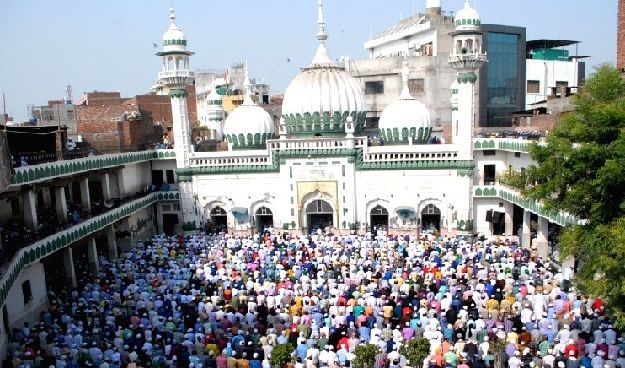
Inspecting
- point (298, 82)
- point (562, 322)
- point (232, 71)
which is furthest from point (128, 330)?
point (232, 71)

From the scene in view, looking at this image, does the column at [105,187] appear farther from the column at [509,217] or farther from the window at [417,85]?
the window at [417,85]

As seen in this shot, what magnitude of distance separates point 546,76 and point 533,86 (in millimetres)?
1243

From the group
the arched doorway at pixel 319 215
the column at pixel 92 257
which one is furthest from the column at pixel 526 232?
the column at pixel 92 257

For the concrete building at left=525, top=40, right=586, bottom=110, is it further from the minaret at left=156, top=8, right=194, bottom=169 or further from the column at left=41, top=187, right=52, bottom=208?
the column at left=41, top=187, right=52, bottom=208

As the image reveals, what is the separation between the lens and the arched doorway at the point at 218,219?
90.3 feet

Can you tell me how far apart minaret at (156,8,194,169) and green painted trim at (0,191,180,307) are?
9.18 feet

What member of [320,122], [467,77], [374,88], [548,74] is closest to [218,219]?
[320,122]

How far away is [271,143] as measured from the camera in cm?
2634

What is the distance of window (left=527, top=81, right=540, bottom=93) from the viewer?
136 ft

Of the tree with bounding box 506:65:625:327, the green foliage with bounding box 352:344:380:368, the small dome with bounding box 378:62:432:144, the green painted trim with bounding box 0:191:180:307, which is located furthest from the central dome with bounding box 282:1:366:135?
the green foliage with bounding box 352:344:380:368

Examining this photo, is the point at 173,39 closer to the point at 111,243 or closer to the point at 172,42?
the point at 172,42

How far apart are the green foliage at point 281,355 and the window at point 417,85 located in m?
28.0

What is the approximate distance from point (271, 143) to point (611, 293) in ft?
57.3

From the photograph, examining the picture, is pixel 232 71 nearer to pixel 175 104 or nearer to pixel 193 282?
pixel 175 104
